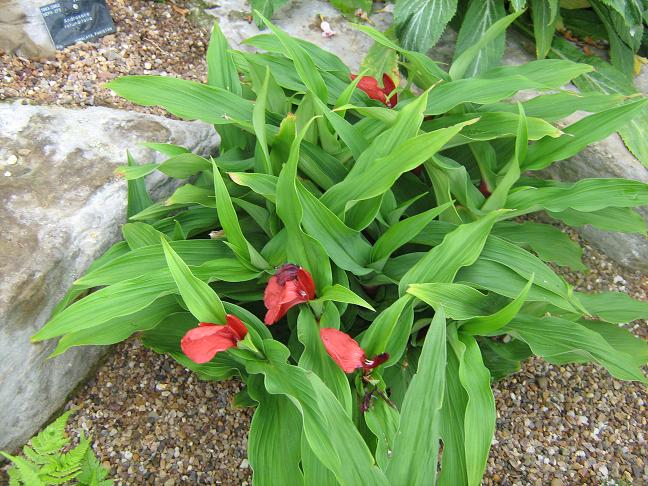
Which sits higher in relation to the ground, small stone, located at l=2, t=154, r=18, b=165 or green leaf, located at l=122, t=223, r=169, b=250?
small stone, located at l=2, t=154, r=18, b=165

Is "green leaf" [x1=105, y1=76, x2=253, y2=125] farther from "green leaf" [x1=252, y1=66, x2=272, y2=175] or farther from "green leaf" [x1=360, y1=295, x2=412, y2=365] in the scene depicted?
"green leaf" [x1=360, y1=295, x2=412, y2=365]

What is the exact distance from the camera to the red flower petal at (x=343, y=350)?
128 cm

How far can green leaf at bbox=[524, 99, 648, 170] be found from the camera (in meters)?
1.75

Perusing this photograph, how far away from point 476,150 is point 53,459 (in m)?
1.49

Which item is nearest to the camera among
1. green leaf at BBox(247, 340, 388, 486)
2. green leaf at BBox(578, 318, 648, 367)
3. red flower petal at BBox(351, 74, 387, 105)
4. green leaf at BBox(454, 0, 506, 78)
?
green leaf at BBox(247, 340, 388, 486)

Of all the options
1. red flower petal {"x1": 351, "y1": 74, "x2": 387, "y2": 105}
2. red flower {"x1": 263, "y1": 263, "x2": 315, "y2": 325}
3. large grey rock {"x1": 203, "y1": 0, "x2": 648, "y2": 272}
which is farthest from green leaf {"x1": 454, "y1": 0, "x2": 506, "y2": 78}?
red flower {"x1": 263, "y1": 263, "x2": 315, "y2": 325}

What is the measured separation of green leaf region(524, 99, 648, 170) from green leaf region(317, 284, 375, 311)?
0.77 metres

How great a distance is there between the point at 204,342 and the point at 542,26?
2.14 metres

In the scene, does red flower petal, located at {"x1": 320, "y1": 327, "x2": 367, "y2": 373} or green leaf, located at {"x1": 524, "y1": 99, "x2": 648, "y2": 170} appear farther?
green leaf, located at {"x1": 524, "y1": 99, "x2": 648, "y2": 170}

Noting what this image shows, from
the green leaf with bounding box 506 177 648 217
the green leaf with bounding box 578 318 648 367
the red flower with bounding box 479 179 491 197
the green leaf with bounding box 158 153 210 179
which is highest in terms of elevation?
the green leaf with bounding box 158 153 210 179

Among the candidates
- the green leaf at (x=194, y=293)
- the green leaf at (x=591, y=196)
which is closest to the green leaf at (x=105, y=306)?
the green leaf at (x=194, y=293)

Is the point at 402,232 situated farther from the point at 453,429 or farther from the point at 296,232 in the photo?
the point at 453,429

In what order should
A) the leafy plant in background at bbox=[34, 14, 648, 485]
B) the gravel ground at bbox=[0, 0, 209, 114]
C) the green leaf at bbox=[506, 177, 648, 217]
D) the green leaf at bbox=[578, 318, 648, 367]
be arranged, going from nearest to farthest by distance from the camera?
the leafy plant in background at bbox=[34, 14, 648, 485] < the green leaf at bbox=[506, 177, 648, 217] < the green leaf at bbox=[578, 318, 648, 367] < the gravel ground at bbox=[0, 0, 209, 114]

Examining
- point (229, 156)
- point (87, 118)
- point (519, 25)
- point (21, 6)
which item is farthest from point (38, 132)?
point (519, 25)
